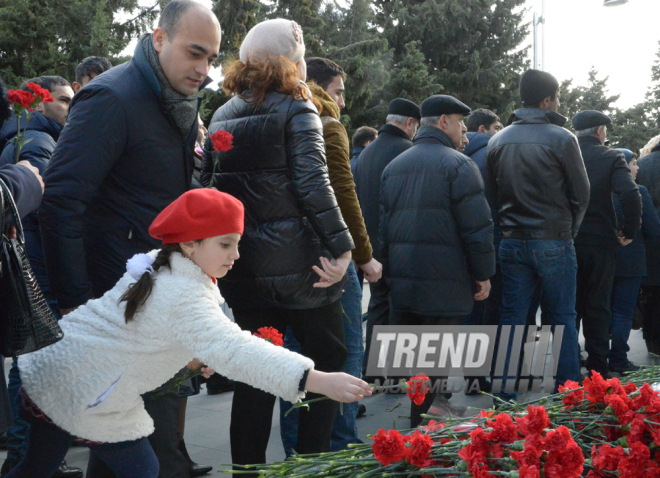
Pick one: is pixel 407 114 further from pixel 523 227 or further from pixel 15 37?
pixel 15 37

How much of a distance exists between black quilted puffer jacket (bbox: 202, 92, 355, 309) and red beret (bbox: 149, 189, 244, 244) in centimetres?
62

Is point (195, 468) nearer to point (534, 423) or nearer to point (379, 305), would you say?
point (379, 305)

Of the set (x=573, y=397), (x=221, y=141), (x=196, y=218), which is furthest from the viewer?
(x=221, y=141)

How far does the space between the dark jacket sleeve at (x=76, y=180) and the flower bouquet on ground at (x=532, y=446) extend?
3.39 feet

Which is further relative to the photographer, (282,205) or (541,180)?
(541,180)

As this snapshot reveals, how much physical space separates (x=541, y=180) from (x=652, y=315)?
281cm

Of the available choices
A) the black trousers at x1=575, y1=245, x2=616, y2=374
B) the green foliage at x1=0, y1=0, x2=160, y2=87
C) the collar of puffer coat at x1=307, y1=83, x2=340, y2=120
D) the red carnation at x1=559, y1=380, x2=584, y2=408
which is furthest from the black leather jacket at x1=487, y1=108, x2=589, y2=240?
the green foliage at x1=0, y1=0, x2=160, y2=87

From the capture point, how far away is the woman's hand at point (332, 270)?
2.99m

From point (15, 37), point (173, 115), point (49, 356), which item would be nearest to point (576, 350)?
point (173, 115)

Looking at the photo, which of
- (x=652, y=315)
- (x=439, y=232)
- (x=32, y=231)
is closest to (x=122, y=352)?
(x=32, y=231)

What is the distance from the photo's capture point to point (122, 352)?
2236 millimetres

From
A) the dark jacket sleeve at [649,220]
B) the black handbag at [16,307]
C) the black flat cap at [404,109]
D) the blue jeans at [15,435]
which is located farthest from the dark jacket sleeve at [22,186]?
the dark jacket sleeve at [649,220]

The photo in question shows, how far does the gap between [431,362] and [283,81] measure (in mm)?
2159

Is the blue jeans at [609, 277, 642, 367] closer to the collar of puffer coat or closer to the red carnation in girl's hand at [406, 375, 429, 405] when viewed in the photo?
the collar of puffer coat
